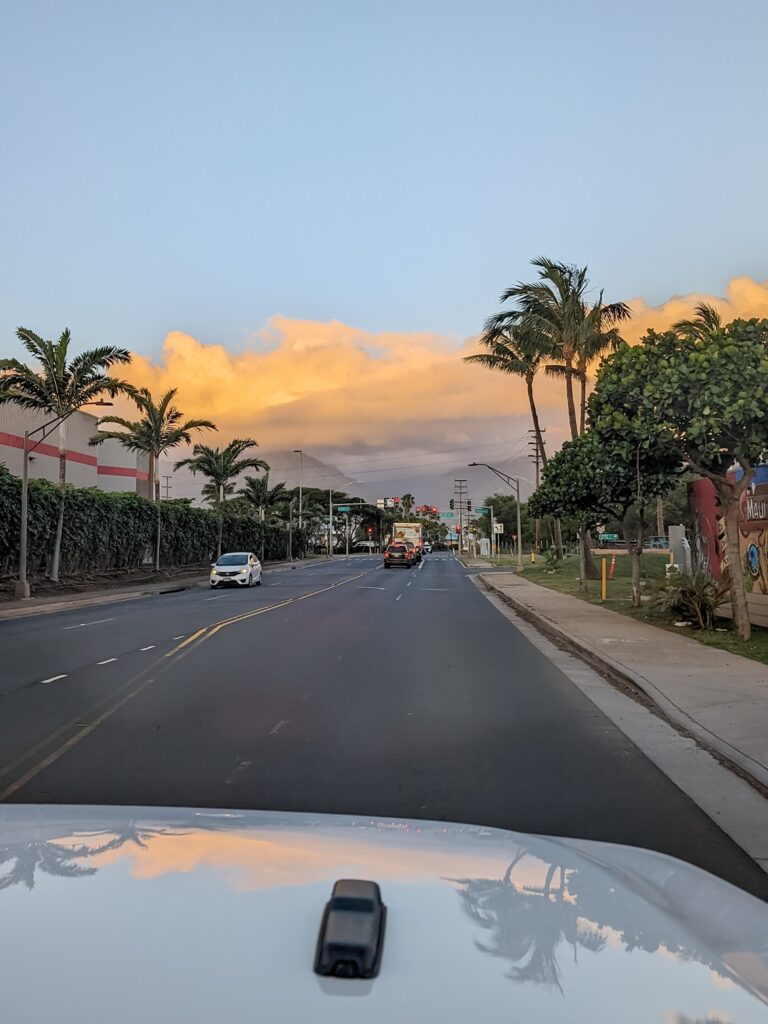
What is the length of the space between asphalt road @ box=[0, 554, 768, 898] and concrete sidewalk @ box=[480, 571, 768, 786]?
2.59ft

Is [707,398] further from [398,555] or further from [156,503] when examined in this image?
[398,555]

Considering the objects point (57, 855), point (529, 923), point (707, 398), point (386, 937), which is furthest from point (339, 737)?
point (707, 398)

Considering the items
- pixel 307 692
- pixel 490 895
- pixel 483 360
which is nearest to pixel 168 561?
pixel 483 360

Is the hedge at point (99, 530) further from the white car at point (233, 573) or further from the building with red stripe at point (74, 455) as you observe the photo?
the white car at point (233, 573)

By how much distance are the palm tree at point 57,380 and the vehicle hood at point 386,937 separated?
31.4m

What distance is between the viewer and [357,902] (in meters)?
1.98

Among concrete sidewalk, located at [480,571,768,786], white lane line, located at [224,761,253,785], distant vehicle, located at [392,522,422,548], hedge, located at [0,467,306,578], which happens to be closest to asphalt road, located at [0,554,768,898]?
white lane line, located at [224,761,253,785]

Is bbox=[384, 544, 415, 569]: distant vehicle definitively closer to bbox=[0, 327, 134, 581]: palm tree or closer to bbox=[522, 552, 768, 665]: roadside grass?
bbox=[522, 552, 768, 665]: roadside grass

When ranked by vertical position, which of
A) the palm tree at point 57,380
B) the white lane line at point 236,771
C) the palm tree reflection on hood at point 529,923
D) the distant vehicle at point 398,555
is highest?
the palm tree at point 57,380

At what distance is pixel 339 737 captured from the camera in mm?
7684

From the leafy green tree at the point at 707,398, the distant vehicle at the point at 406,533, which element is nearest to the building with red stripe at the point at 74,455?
the distant vehicle at the point at 406,533

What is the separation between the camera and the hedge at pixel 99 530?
30750 mm

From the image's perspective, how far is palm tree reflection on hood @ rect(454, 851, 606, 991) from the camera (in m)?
1.86

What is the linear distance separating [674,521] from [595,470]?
3091 inches
